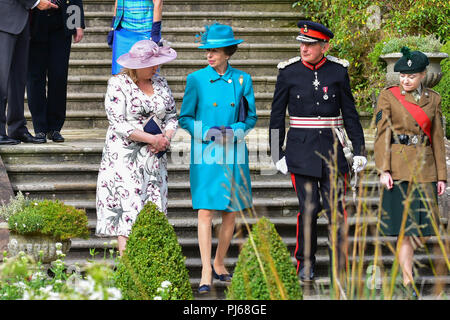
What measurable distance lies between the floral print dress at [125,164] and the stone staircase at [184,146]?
216 millimetres

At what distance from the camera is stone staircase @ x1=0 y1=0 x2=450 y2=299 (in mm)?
6617

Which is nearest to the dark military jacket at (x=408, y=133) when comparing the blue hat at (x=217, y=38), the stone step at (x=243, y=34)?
the blue hat at (x=217, y=38)

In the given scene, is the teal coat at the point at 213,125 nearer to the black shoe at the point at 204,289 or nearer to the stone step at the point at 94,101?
the black shoe at the point at 204,289

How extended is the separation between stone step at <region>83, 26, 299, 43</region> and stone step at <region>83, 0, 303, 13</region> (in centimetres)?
54

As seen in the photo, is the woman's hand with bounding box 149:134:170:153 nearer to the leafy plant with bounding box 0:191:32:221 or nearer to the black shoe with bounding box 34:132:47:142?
the leafy plant with bounding box 0:191:32:221

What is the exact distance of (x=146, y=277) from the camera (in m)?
4.54

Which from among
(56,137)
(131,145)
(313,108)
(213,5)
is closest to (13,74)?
(56,137)

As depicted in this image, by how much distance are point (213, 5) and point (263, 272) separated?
8.18 metres

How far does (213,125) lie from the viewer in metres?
5.84

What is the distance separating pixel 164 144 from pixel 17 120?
2.27m

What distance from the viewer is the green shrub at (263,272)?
3705 millimetres

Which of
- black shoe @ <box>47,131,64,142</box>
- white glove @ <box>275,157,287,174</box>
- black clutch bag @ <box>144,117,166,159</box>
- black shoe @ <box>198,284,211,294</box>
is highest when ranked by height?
black clutch bag @ <box>144,117,166,159</box>

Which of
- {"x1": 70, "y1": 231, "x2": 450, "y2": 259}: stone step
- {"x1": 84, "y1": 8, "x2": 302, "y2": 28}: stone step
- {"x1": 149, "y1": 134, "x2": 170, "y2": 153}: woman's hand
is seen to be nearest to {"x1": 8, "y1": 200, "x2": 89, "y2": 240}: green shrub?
{"x1": 149, "y1": 134, "x2": 170, "y2": 153}: woman's hand
